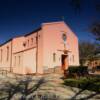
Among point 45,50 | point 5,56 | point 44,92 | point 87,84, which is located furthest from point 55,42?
point 44,92

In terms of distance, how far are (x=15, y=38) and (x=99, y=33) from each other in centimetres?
2037

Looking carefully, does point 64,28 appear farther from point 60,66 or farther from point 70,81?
point 70,81

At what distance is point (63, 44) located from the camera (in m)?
33.1

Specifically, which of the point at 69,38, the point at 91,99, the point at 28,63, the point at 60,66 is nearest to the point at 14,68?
the point at 28,63

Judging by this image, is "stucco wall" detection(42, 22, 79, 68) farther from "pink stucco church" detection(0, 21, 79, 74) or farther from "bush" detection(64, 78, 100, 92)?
"bush" detection(64, 78, 100, 92)

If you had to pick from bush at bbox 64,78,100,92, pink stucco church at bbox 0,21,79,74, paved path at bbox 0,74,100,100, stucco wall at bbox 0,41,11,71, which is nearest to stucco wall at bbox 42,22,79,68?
pink stucco church at bbox 0,21,79,74

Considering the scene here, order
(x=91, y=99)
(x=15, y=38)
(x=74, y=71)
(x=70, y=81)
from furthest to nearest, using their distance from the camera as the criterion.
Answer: (x=15, y=38) → (x=74, y=71) → (x=70, y=81) → (x=91, y=99)

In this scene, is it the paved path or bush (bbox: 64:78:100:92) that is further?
bush (bbox: 64:78:100:92)

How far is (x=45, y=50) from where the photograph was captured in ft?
99.2

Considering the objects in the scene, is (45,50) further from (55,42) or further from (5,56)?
(5,56)

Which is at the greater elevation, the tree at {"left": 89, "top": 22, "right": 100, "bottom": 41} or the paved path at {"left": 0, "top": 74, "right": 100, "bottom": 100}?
the tree at {"left": 89, "top": 22, "right": 100, "bottom": 41}

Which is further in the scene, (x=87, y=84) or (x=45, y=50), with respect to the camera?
(x=45, y=50)

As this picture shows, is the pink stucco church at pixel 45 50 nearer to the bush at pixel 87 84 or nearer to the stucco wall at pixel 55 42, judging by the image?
the stucco wall at pixel 55 42

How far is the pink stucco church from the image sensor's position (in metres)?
30.3
